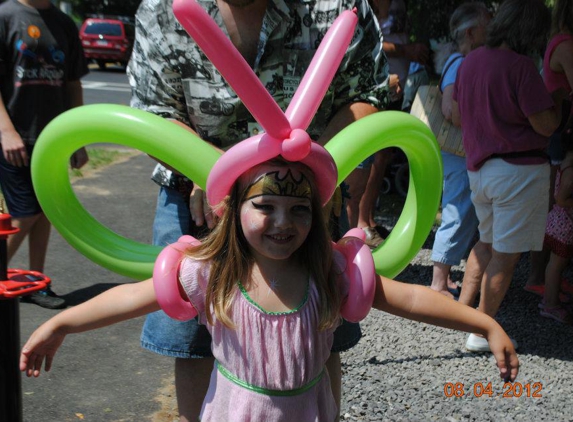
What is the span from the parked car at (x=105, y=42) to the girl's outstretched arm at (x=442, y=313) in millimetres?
23871

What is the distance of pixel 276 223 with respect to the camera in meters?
1.97

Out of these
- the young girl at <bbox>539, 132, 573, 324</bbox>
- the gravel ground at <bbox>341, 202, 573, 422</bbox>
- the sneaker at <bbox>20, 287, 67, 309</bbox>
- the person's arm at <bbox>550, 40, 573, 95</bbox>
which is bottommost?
the sneaker at <bbox>20, 287, 67, 309</bbox>

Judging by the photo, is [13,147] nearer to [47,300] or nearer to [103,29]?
[47,300]

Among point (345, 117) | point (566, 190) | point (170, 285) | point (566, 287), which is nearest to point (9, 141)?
point (345, 117)

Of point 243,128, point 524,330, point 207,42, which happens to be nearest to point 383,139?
point 243,128

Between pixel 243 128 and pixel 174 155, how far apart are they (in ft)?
1.50

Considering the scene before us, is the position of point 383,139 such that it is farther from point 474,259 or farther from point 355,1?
point 474,259

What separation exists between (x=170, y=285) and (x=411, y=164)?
0.90m

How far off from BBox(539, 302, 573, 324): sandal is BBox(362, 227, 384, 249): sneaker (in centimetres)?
158

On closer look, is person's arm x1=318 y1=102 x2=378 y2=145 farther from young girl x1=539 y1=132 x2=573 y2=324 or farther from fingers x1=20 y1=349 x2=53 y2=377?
young girl x1=539 y1=132 x2=573 y2=324

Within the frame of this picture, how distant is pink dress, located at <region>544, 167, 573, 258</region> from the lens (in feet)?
15.4

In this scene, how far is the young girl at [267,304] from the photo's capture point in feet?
6.54

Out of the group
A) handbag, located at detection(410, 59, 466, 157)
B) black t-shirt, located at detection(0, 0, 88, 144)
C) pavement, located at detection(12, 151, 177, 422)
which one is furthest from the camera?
handbag, located at detection(410, 59, 466, 157)
